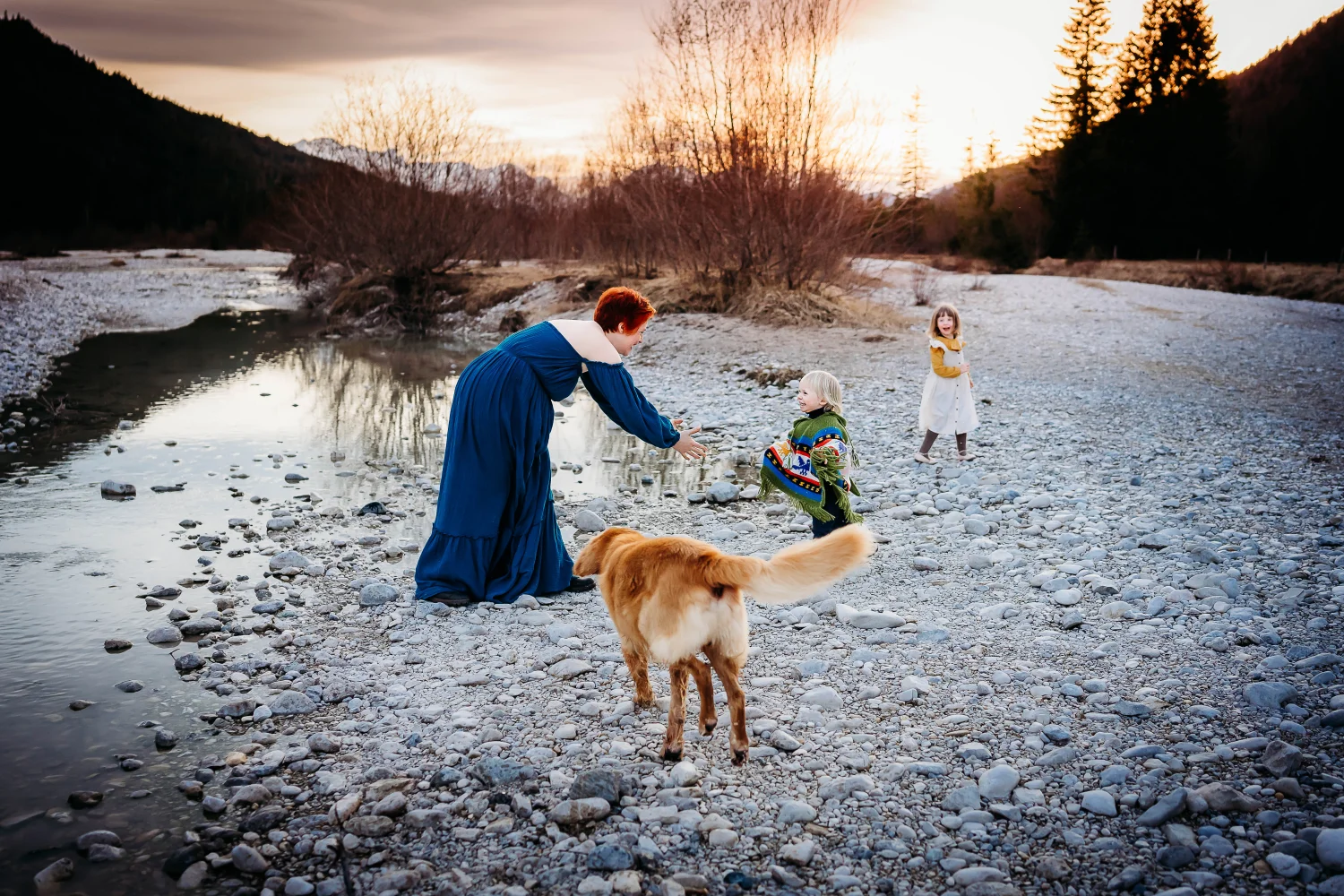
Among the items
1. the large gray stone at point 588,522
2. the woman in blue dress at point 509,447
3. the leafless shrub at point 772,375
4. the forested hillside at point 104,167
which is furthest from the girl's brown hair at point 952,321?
the forested hillside at point 104,167

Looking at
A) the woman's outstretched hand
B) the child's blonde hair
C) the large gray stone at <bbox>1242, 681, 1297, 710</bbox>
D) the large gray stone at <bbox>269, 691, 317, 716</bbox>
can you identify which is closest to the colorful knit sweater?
the child's blonde hair

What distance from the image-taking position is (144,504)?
784cm

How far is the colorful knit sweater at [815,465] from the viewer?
549 centimetres

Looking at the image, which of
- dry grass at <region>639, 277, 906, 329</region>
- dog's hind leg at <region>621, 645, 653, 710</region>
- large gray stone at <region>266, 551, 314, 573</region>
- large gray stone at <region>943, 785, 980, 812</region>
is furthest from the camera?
dry grass at <region>639, 277, 906, 329</region>

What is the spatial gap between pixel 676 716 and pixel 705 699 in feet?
0.75

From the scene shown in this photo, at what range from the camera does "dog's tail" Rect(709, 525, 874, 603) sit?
313cm

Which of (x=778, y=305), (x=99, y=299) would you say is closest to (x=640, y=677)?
(x=778, y=305)

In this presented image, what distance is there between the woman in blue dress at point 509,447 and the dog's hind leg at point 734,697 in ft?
6.30

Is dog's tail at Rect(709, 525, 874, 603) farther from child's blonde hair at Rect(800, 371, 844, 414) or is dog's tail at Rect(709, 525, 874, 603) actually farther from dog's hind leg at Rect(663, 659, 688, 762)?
child's blonde hair at Rect(800, 371, 844, 414)

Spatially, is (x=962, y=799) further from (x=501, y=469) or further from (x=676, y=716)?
(x=501, y=469)

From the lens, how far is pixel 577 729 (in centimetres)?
393

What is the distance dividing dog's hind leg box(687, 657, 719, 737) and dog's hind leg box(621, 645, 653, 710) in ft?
1.15

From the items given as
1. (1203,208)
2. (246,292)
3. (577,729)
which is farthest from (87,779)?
(1203,208)

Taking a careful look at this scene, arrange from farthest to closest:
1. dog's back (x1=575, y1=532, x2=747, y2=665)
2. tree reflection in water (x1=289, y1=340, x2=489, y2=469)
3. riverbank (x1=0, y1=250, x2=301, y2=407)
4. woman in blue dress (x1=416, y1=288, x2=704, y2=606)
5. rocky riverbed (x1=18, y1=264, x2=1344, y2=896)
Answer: riverbank (x1=0, y1=250, x2=301, y2=407) → tree reflection in water (x1=289, y1=340, x2=489, y2=469) → woman in blue dress (x1=416, y1=288, x2=704, y2=606) → dog's back (x1=575, y1=532, x2=747, y2=665) → rocky riverbed (x1=18, y1=264, x2=1344, y2=896)
